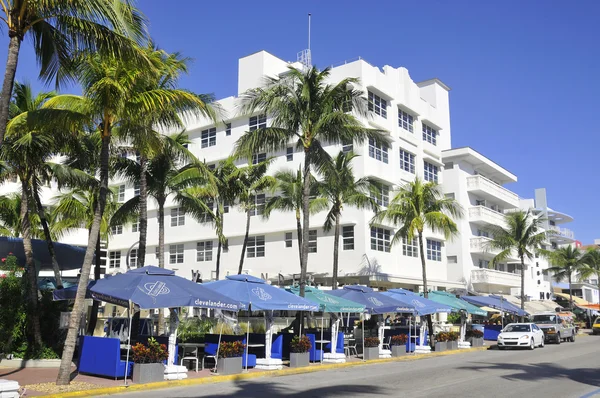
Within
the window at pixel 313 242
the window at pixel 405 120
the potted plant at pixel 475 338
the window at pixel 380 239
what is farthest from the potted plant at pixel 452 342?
the window at pixel 405 120

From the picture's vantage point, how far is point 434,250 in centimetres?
4797

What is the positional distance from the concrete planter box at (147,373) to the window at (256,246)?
28.7 metres

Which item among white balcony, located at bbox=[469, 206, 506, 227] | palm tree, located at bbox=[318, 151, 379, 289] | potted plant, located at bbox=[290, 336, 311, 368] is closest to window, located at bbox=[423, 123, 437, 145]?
white balcony, located at bbox=[469, 206, 506, 227]

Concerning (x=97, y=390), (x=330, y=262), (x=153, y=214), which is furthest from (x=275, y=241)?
(x=97, y=390)

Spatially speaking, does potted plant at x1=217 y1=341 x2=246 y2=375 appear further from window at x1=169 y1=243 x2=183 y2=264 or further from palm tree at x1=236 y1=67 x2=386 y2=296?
window at x1=169 y1=243 x2=183 y2=264

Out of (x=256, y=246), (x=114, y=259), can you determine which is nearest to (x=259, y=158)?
(x=256, y=246)

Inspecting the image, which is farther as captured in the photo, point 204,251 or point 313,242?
point 204,251

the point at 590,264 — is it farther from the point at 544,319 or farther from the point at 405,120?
the point at 405,120

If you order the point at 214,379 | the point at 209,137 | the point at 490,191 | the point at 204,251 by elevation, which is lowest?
the point at 214,379

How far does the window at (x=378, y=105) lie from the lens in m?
42.4

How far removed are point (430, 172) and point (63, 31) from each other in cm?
3997

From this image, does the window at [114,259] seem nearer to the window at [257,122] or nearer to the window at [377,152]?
the window at [257,122]

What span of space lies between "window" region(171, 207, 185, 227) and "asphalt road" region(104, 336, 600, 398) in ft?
97.4

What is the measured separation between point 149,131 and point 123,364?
6.30 m
